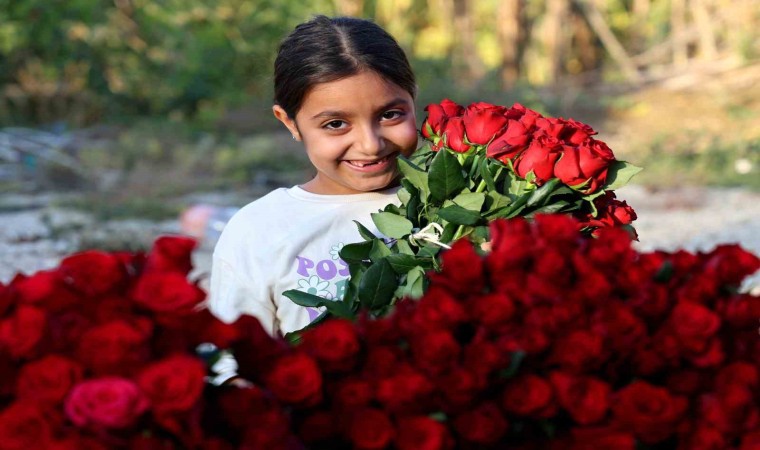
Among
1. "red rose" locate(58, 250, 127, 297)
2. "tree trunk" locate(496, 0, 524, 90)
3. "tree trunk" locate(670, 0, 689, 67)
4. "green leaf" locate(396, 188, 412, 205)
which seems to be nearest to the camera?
"red rose" locate(58, 250, 127, 297)

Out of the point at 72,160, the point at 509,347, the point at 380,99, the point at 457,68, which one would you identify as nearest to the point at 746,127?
the point at 457,68

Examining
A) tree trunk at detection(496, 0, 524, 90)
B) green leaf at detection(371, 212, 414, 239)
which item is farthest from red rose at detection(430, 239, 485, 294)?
tree trunk at detection(496, 0, 524, 90)

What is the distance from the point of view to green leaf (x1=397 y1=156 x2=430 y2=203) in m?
1.78

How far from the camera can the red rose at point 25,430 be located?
0.98 meters

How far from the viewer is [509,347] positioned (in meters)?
1.15

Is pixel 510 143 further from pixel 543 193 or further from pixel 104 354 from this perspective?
pixel 104 354

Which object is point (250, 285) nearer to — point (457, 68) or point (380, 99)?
point (380, 99)

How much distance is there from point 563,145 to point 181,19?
482 inches

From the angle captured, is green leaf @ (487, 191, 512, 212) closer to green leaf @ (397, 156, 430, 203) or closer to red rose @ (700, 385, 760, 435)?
green leaf @ (397, 156, 430, 203)

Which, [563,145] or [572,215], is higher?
[563,145]

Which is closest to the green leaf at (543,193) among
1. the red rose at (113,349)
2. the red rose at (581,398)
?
the red rose at (581,398)

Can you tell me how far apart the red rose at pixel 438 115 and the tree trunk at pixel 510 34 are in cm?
1551

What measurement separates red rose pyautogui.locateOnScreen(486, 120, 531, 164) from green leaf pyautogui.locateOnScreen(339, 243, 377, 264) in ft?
0.82

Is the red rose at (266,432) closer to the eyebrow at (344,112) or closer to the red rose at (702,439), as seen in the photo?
Result: the red rose at (702,439)
